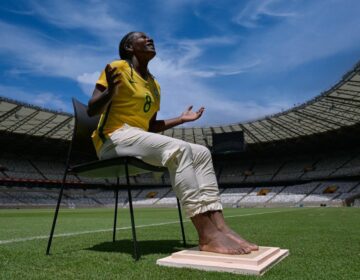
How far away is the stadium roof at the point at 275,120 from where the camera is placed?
2866 centimetres

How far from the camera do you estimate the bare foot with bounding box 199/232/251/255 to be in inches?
110

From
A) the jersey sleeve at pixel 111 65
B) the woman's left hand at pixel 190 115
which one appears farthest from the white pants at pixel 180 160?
the woman's left hand at pixel 190 115

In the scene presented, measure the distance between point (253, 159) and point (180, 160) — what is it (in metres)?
50.9

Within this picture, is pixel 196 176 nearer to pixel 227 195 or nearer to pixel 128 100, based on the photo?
pixel 128 100

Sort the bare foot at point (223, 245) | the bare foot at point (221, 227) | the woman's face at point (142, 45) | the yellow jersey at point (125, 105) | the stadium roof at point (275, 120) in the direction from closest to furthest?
1. the bare foot at point (223, 245)
2. the bare foot at point (221, 227)
3. the yellow jersey at point (125, 105)
4. the woman's face at point (142, 45)
5. the stadium roof at point (275, 120)

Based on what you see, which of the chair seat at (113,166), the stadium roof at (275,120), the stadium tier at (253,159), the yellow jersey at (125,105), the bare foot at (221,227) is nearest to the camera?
the bare foot at (221,227)

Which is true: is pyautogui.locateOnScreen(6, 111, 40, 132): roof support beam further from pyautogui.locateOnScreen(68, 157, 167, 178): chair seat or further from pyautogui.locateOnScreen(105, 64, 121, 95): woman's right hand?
pyautogui.locateOnScreen(105, 64, 121, 95): woman's right hand

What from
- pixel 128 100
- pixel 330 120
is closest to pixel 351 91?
pixel 330 120

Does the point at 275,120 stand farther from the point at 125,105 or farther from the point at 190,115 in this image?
the point at 125,105

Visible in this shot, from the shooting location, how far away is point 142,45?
362 cm

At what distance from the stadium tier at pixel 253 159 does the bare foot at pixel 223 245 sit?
26.7m

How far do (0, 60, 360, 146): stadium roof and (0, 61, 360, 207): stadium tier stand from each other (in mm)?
71

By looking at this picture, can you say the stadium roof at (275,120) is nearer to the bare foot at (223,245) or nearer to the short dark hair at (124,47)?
the short dark hair at (124,47)

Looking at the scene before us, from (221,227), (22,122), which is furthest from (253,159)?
(221,227)
